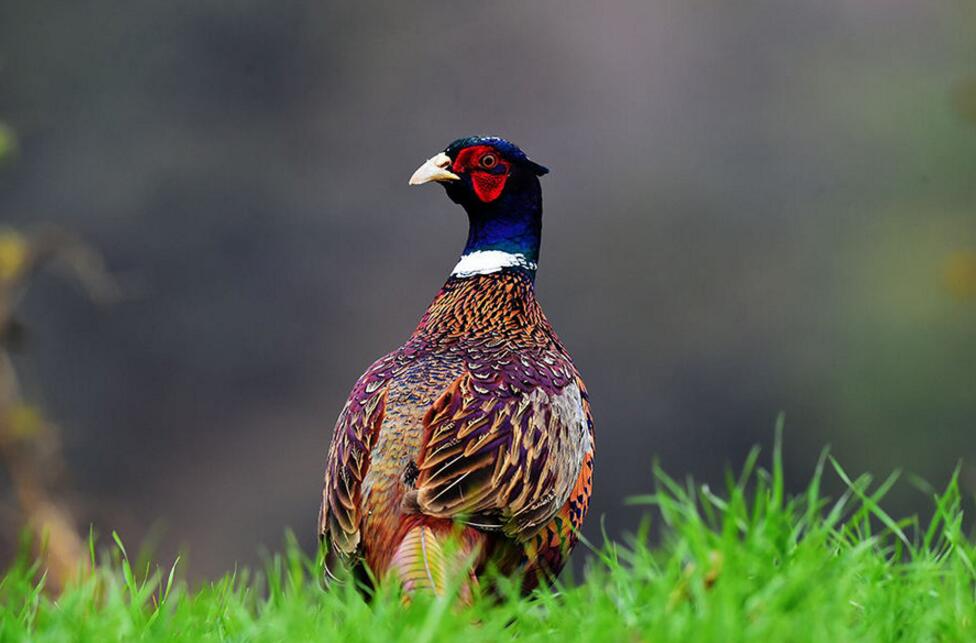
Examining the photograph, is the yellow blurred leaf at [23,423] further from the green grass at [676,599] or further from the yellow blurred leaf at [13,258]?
the green grass at [676,599]

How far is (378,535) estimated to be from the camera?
3.15 m

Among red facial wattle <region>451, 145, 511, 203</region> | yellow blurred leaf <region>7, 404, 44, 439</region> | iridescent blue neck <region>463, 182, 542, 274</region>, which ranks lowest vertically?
yellow blurred leaf <region>7, 404, 44, 439</region>

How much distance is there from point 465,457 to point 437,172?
998mm

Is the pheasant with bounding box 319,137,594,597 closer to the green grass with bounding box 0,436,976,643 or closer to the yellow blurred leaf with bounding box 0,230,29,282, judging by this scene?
the green grass with bounding box 0,436,976,643

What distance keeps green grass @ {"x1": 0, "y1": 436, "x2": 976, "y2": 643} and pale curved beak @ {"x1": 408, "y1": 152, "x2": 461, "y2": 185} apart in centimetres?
123

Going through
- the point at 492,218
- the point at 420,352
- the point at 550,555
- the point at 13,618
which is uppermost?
the point at 492,218

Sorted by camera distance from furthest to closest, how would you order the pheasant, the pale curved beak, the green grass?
1. the pale curved beak
2. the pheasant
3. the green grass

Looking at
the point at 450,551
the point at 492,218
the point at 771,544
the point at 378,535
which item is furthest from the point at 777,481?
the point at 492,218

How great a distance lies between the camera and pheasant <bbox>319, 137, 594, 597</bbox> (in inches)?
123

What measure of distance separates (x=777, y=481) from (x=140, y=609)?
1.38m

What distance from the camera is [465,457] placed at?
3.20 metres

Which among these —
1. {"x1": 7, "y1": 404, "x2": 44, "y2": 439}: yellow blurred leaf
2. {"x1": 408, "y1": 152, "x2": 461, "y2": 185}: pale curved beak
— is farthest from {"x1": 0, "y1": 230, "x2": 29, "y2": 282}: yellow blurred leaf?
{"x1": 408, "y1": 152, "x2": 461, "y2": 185}: pale curved beak

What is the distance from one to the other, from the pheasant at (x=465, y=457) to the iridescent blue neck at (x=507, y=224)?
16 cm

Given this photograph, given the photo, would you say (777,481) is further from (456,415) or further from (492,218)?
(492,218)
